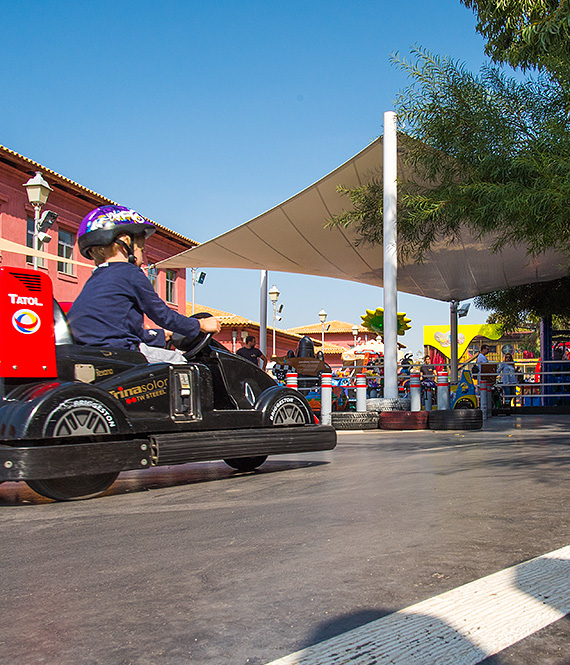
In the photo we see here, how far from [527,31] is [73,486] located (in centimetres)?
1096

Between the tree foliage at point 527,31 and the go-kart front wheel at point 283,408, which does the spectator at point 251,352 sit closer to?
the tree foliage at point 527,31

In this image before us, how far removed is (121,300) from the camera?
4.33 meters

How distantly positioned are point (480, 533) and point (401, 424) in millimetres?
8076

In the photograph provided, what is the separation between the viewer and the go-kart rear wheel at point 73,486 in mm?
3744

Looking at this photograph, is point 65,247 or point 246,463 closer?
point 246,463

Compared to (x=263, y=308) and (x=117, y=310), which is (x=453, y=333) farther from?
(x=117, y=310)

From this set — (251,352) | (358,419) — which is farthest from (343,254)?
(358,419)

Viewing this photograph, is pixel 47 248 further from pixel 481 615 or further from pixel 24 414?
pixel 481 615

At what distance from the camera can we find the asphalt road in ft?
5.52

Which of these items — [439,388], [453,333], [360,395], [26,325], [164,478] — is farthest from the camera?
[453,333]

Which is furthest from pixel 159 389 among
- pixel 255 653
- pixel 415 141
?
pixel 415 141

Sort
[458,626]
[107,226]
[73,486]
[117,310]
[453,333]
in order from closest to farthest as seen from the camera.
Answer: [458,626] < [73,486] < [117,310] < [107,226] < [453,333]

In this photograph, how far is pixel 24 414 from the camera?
3.49 metres

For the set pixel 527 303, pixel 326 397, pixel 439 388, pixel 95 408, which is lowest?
pixel 326 397
